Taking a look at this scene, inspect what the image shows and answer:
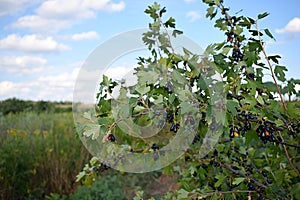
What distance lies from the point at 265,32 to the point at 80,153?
412cm

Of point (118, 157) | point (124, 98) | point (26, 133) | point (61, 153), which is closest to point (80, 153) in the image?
point (61, 153)

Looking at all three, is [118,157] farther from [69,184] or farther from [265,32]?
[69,184]

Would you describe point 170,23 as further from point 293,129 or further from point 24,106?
point 24,106

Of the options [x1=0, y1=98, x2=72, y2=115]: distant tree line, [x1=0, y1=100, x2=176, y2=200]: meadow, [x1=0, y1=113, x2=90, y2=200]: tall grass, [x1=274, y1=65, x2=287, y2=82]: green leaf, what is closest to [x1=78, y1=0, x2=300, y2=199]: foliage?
[x1=274, y1=65, x2=287, y2=82]: green leaf

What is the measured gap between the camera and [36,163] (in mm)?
4434

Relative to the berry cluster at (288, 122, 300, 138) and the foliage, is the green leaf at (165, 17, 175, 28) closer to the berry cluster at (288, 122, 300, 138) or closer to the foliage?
the foliage

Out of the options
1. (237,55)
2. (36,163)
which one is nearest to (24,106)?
(36,163)

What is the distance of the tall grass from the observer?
4.23m

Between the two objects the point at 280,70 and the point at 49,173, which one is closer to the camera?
the point at 280,70

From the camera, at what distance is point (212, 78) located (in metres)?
1.60

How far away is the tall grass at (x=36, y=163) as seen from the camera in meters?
4.23

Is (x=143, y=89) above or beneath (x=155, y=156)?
above

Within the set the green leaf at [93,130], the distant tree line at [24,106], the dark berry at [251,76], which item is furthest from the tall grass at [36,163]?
the distant tree line at [24,106]

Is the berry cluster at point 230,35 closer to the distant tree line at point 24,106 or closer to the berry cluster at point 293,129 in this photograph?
the berry cluster at point 293,129
